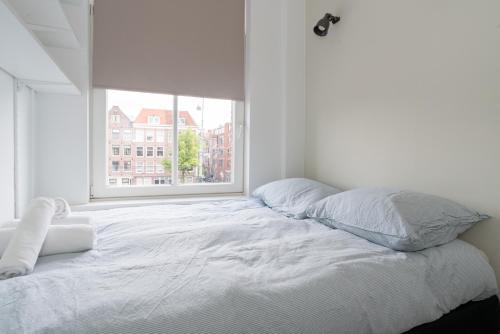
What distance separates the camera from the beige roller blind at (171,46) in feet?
6.88

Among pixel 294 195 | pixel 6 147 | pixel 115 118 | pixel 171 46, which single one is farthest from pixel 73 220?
pixel 171 46

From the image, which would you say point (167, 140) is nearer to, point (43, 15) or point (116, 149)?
point (116, 149)

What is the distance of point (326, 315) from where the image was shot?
787mm

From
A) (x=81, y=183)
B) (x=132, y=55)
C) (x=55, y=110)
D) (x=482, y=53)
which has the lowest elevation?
(x=81, y=183)

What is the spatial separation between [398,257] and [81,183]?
7.13 ft

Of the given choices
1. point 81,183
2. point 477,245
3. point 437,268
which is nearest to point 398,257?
point 437,268

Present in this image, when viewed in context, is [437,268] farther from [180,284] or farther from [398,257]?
[180,284]

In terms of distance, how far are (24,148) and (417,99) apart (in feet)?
8.13

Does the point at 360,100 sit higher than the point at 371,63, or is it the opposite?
the point at 371,63

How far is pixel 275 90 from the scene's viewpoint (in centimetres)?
261

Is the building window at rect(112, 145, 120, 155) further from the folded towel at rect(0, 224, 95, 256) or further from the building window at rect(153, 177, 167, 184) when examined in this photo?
the folded towel at rect(0, 224, 95, 256)

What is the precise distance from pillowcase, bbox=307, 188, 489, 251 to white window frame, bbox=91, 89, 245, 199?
1389 mm

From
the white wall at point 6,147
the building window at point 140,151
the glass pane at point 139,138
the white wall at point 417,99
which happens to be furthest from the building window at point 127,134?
the white wall at point 417,99

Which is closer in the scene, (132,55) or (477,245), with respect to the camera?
(477,245)
